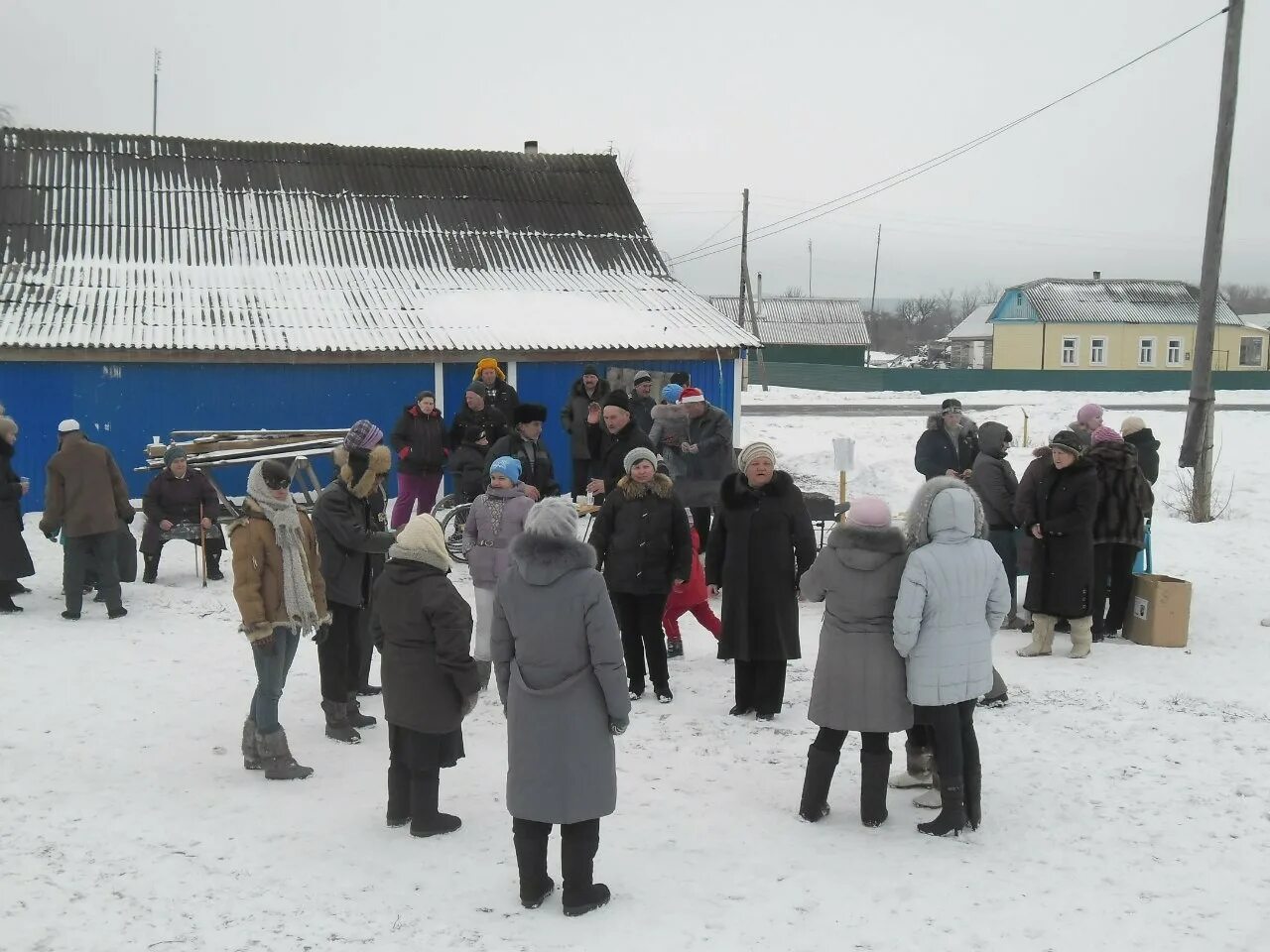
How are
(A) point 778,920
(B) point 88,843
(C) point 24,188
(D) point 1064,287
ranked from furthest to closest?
(D) point 1064,287 → (C) point 24,188 → (B) point 88,843 → (A) point 778,920

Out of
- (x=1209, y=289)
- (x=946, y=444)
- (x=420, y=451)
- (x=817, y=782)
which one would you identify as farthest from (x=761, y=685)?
(x=1209, y=289)

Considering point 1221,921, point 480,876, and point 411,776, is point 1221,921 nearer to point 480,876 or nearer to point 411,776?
point 480,876

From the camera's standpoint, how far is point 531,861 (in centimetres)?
458

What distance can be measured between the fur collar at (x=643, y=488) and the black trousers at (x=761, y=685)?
3.71 feet

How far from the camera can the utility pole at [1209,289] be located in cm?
1318

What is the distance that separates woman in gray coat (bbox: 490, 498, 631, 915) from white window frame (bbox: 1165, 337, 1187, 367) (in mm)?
51590

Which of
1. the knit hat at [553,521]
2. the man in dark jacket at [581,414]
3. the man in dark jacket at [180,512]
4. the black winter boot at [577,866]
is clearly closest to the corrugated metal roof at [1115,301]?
the man in dark jacket at [581,414]

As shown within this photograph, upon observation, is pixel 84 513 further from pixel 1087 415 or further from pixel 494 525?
pixel 1087 415

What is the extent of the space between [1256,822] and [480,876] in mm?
3718

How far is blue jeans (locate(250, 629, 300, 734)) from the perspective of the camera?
19.1 ft

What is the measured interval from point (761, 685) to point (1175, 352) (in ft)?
162

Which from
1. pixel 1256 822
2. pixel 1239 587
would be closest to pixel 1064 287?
pixel 1239 587

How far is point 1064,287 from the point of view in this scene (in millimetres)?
52031

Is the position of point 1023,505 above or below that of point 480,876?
above
